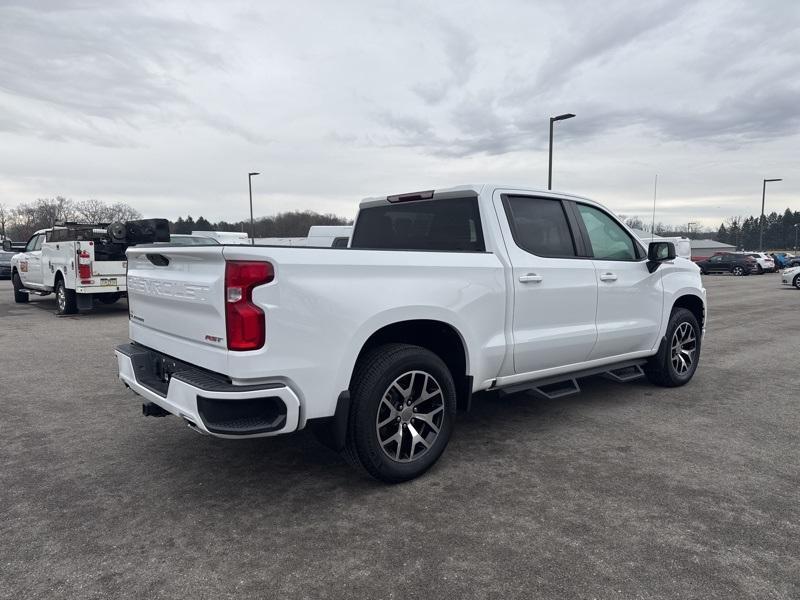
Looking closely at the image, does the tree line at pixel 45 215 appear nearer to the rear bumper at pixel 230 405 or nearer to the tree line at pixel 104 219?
the tree line at pixel 104 219

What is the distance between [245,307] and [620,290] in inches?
136

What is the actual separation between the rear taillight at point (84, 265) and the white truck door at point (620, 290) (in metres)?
10.3

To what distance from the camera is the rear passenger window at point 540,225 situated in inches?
170

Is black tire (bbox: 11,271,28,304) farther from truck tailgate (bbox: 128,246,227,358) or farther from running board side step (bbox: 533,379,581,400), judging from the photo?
running board side step (bbox: 533,379,581,400)

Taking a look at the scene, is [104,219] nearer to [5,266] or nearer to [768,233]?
[5,266]

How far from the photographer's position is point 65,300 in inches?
482

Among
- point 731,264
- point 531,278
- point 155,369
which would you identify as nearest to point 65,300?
point 155,369

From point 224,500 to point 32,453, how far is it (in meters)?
1.78

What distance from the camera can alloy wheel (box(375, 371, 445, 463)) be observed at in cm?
347

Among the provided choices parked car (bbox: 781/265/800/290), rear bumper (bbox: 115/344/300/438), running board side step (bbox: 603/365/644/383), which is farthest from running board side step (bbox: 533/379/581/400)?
parked car (bbox: 781/265/800/290)

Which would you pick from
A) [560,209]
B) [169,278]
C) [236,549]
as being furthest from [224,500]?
[560,209]

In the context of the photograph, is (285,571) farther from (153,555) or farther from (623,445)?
(623,445)

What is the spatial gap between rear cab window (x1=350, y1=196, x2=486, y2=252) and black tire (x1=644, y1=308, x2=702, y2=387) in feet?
8.70

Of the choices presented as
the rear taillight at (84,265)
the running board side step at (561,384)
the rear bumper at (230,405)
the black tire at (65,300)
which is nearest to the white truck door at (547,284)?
the running board side step at (561,384)
